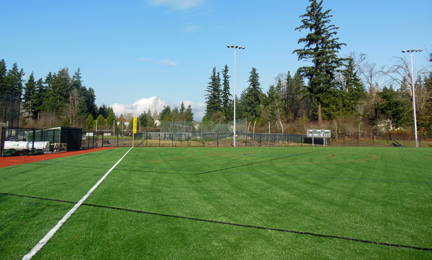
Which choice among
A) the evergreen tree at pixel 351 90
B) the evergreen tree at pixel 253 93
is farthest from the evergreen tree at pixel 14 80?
the evergreen tree at pixel 351 90

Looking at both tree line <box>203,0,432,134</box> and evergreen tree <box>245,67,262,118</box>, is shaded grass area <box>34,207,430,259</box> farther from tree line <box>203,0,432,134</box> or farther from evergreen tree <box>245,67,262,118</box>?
evergreen tree <box>245,67,262,118</box>

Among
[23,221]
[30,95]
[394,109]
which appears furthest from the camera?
[30,95]

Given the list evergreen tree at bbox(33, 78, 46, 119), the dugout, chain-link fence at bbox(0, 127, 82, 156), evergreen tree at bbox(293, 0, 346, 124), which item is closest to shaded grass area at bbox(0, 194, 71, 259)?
chain-link fence at bbox(0, 127, 82, 156)

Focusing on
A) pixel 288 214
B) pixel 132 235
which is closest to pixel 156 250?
pixel 132 235

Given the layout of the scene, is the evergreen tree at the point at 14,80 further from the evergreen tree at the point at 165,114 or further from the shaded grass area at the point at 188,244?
the shaded grass area at the point at 188,244

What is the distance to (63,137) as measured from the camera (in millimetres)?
24672

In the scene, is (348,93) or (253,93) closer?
(348,93)

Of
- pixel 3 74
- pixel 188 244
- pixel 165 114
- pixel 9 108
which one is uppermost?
pixel 3 74

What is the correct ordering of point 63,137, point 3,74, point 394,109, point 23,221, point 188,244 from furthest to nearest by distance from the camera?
point 3,74 → point 394,109 → point 63,137 → point 23,221 → point 188,244

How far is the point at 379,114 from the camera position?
49469 mm

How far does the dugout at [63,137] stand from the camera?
24031mm

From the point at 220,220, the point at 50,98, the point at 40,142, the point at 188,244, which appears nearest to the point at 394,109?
the point at 220,220

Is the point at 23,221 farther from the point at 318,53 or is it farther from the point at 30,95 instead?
the point at 30,95

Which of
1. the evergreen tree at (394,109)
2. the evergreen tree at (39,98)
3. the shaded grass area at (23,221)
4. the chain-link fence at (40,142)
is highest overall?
the evergreen tree at (39,98)
